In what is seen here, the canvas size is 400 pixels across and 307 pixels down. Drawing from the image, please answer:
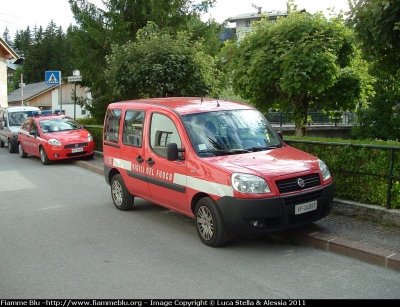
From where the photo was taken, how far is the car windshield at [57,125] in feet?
54.1

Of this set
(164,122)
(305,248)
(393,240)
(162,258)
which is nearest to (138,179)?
(164,122)

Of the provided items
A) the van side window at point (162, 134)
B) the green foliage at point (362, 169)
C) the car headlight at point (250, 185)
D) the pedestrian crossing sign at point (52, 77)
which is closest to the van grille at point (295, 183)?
the car headlight at point (250, 185)

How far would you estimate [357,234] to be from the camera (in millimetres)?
6254

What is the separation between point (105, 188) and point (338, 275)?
7.16 meters

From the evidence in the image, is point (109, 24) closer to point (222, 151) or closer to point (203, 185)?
point (222, 151)

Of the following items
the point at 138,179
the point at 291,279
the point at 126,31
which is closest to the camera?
the point at 291,279

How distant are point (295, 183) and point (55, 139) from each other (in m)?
11.4

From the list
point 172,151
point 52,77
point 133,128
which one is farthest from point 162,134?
point 52,77

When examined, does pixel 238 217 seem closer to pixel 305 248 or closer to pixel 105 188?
pixel 305 248

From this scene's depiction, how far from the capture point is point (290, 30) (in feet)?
41.3

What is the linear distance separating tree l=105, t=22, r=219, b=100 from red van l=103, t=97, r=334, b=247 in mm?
5773

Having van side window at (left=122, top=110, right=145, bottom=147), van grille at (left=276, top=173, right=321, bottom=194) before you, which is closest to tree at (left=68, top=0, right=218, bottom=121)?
van side window at (left=122, top=110, right=145, bottom=147)

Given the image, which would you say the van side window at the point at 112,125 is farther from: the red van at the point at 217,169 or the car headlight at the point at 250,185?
the car headlight at the point at 250,185

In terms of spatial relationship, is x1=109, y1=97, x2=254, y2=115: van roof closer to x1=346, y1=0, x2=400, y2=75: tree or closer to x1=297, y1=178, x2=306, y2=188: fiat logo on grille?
x1=297, y1=178, x2=306, y2=188: fiat logo on grille
